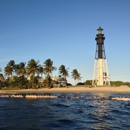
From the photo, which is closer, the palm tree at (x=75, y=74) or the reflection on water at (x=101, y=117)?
the reflection on water at (x=101, y=117)

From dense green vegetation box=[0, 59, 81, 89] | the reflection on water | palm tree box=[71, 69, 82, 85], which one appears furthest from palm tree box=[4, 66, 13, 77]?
the reflection on water

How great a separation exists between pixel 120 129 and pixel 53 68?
395 feet

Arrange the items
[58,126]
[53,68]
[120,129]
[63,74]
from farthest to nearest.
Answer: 1. [63,74]
2. [53,68]
3. [58,126]
4. [120,129]

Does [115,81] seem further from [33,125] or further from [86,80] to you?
[33,125]

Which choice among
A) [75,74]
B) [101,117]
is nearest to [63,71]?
[75,74]

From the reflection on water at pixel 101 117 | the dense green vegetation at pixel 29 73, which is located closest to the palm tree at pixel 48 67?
the dense green vegetation at pixel 29 73

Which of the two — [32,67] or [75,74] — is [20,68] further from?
[75,74]

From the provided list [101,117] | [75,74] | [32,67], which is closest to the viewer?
[101,117]

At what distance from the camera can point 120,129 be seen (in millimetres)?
20703

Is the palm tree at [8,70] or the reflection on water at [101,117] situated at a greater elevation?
the palm tree at [8,70]

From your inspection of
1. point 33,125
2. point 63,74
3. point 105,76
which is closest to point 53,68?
point 63,74

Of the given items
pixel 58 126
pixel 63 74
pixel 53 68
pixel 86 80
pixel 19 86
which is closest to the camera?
pixel 58 126

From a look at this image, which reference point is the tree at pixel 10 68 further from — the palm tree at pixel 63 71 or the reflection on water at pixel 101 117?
the reflection on water at pixel 101 117

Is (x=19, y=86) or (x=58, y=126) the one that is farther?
(x=19, y=86)
